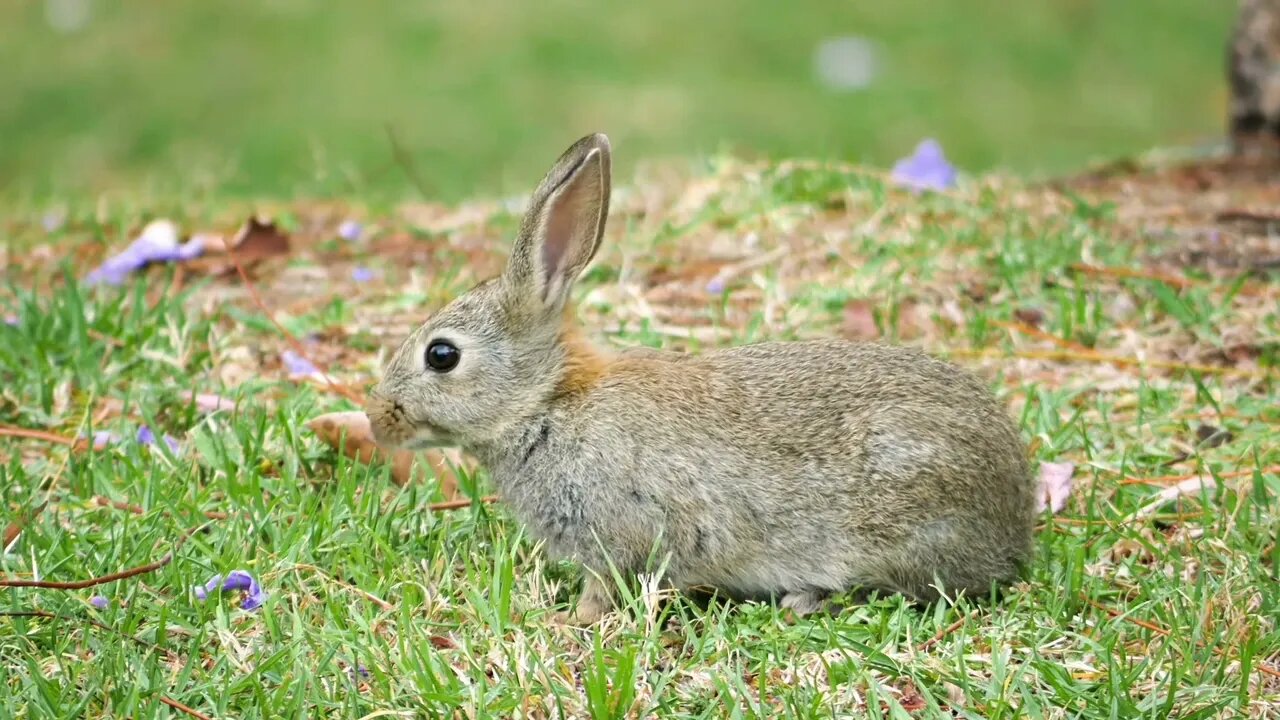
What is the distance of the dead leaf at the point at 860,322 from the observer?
5773 millimetres

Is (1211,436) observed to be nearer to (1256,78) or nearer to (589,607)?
(589,607)

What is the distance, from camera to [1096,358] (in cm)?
558

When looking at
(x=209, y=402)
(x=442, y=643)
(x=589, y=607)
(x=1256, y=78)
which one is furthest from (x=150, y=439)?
(x=1256, y=78)

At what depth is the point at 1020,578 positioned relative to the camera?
13.7 ft

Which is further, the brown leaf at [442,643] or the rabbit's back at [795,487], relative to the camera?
the rabbit's back at [795,487]

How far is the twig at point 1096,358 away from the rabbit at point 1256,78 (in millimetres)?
2971

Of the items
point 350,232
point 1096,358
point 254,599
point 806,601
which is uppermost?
point 350,232

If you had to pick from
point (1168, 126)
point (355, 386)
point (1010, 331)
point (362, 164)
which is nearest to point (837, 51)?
point (1168, 126)

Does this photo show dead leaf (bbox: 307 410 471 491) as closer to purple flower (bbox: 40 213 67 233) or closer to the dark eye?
the dark eye

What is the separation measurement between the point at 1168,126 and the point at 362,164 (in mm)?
7092

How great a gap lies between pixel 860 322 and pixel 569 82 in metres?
7.56

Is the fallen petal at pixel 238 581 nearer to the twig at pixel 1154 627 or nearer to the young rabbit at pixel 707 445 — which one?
the young rabbit at pixel 707 445

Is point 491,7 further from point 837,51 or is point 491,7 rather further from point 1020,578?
point 1020,578

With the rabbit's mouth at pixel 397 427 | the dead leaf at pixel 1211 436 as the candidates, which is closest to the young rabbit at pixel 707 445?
the rabbit's mouth at pixel 397 427
